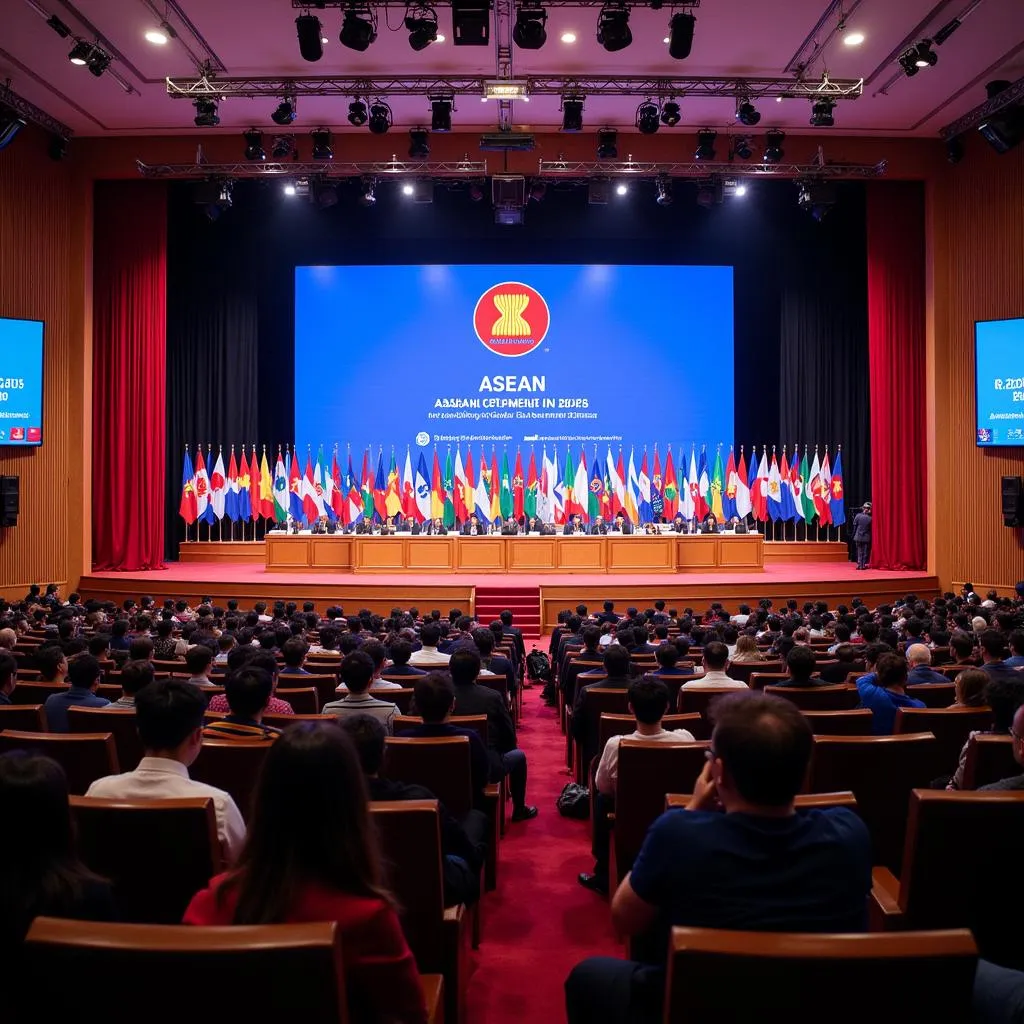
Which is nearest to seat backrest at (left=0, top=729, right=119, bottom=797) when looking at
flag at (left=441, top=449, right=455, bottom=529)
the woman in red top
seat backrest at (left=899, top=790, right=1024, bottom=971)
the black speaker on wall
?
the woman in red top

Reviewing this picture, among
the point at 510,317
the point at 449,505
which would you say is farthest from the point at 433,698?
the point at 510,317

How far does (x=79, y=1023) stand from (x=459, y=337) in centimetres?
1481

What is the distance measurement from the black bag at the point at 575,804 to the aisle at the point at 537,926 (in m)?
0.04

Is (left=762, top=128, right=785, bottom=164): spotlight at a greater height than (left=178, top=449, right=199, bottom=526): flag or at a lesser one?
greater

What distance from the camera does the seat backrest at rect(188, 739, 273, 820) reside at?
280cm

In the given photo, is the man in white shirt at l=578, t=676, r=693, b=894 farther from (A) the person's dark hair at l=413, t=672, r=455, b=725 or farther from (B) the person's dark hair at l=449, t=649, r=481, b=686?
(B) the person's dark hair at l=449, t=649, r=481, b=686

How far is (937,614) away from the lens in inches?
299

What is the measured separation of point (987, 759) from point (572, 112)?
1018 centimetres

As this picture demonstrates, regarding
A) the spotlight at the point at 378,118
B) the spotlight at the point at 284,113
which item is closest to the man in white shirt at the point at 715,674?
the spotlight at the point at 378,118

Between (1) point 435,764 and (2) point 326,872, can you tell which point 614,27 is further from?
(2) point 326,872

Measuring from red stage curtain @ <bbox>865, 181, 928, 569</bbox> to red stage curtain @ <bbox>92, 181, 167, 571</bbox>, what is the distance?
1133cm

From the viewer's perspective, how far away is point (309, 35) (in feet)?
30.0

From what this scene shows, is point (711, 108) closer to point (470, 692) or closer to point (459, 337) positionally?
point (459, 337)

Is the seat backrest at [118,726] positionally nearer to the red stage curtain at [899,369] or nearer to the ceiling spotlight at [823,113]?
the ceiling spotlight at [823,113]
